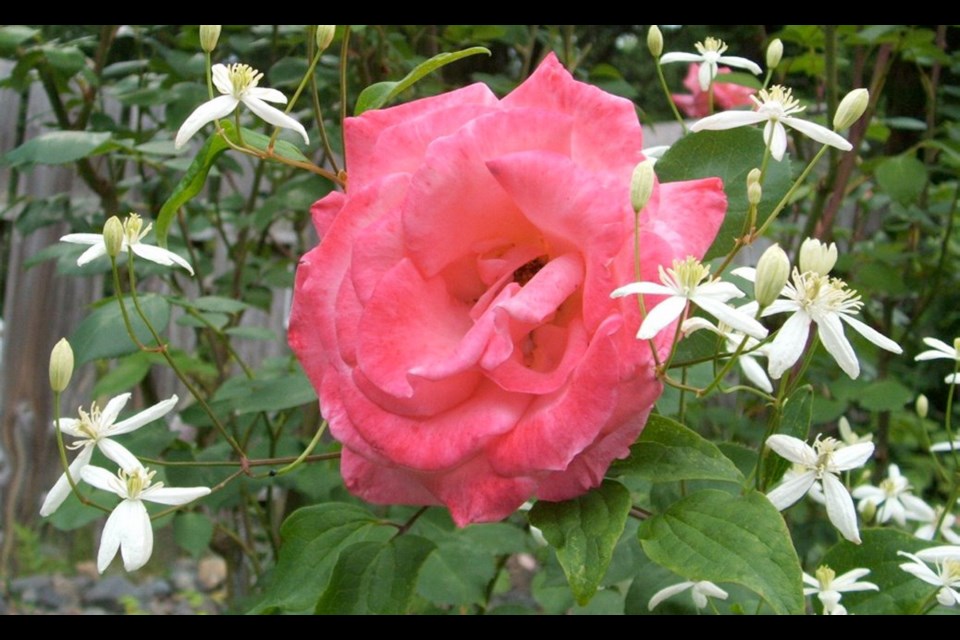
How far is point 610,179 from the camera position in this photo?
469 millimetres

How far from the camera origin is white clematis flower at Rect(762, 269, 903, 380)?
463 millimetres

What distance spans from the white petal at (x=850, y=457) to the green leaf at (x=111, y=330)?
57cm

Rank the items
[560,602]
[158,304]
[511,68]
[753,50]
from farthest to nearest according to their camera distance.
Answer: [753,50] → [511,68] → [560,602] → [158,304]

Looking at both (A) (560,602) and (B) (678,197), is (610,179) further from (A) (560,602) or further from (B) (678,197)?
(A) (560,602)

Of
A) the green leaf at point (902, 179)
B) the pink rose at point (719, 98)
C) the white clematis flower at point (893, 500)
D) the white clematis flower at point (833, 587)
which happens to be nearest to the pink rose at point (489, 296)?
the white clematis flower at point (833, 587)

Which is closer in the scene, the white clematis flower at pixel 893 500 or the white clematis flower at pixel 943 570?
the white clematis flower at pixel 943 570

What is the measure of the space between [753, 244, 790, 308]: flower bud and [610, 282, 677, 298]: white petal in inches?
1.6

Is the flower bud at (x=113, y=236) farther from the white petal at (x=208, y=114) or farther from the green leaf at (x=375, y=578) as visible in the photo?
the green leaf at (x=375, y=578)

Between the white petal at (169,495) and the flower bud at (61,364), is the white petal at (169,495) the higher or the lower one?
the lower one

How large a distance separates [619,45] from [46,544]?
Answer: 223 centimetres

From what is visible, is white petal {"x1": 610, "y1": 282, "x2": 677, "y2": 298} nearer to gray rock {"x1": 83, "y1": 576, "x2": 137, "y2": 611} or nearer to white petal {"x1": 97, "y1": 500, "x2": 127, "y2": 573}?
white petal {"x1": 97, "y1": 500, "x2": 127, "y2": 573}

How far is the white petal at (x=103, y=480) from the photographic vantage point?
21.4 inches

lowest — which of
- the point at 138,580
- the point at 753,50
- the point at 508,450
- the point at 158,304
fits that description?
the point at 138,580

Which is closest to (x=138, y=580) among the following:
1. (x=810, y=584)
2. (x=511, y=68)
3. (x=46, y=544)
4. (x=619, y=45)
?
(x=46, y=544)
